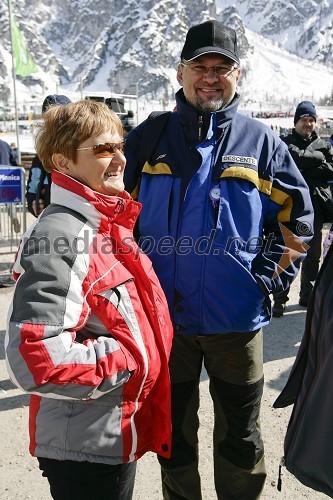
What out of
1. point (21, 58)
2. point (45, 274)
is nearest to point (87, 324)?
point (45, 274)

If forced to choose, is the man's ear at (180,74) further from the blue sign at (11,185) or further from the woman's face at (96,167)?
the blue sign at (11,185)

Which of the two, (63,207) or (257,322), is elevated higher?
(63,207)

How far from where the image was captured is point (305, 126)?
4957 mm

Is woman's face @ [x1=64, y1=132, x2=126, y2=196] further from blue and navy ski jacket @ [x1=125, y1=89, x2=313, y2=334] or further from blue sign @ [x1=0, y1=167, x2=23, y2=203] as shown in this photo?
blue sign @ [x1=0, y1=167, x2=23, y2=203]

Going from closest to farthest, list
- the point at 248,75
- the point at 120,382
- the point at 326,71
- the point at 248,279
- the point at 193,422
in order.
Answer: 1. the point at 120,382
2. the point at 248,279
3. the point at 193,422
4. the point at 248,75
5. the point at 326,71

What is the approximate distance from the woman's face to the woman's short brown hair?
2cm

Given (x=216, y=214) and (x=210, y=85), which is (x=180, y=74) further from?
(x=216, y=214)

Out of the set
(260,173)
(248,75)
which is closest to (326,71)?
(248,75)

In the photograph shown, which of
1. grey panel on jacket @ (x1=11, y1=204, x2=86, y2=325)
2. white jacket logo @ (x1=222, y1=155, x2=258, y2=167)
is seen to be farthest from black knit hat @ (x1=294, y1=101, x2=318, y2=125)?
grey panel on jacket @ (x1=11, y1=204, x2=86, y2=325)

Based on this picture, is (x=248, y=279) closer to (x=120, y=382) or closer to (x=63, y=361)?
(x=120, y=382)

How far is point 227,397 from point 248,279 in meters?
0.56

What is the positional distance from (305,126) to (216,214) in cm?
327

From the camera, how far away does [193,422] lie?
7.62 ft

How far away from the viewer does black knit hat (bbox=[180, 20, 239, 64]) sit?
2.11m
